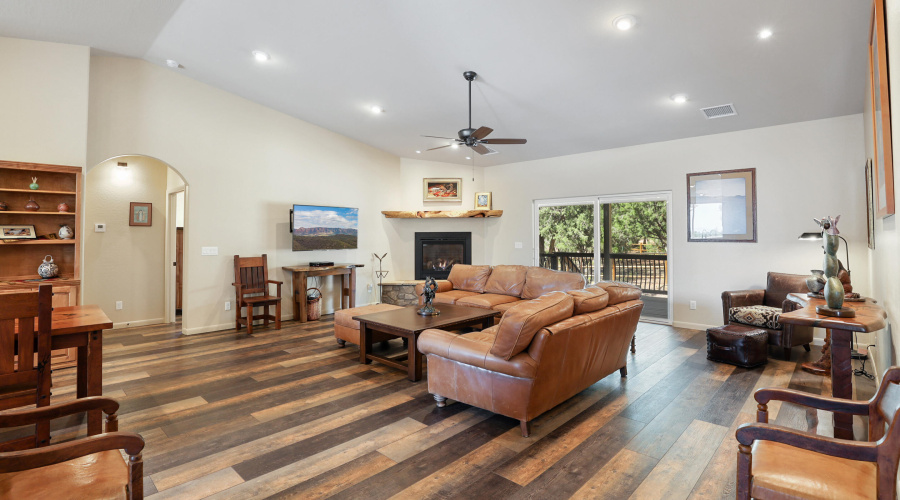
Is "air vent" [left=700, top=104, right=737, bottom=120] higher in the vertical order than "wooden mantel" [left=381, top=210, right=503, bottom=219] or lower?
higher

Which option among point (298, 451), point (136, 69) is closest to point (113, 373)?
point (298, 451)

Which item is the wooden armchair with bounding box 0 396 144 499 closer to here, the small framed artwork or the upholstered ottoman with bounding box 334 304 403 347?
the upholstered ottoman with bounding box 334 304 403 347

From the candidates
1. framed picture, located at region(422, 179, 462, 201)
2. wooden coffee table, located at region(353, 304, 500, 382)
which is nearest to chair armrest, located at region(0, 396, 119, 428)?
wooden coffee table, located at region(353, 304, 500, 382)

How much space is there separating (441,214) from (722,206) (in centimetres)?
444

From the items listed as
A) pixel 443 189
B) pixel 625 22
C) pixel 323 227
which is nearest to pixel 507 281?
pixel 443 189

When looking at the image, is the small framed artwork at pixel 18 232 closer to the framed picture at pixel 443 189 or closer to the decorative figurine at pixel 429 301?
the decorative figurine at pixel 429 301

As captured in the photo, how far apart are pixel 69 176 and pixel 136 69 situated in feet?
5.14

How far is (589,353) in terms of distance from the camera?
3057 mm

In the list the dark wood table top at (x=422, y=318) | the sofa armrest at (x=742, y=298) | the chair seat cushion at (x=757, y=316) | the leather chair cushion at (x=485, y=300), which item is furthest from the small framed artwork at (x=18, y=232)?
the sofa armrest at (x=742, y=298)

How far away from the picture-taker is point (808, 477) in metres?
1.35

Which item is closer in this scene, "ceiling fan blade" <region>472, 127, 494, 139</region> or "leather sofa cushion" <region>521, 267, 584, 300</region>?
"ceiling fan blade" <region>472, 127, 494, 139</region>

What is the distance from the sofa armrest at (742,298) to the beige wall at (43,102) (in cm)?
755

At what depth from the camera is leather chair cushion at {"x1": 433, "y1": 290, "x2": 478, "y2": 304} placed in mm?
5645

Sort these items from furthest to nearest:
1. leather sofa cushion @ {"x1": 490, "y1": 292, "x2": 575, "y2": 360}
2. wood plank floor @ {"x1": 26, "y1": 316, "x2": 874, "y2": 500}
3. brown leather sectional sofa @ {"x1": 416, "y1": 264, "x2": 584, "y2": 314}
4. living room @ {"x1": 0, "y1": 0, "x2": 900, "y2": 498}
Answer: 1. brown leather sectional sofa @ {"x1": 416, "y1": 264, "x2": 584, "y2": 314}
2. living room @ {"x1": 0, "y1": 0, "x2": 900, "y2": 498}
3. leather sofa cushion @ {"x1": 490, "y1": 292, "x2": 575, "y2": 360}
4. wood plank floor @ {"x1": 26, "y1": 316, "x2": 874, "y2": 500}
